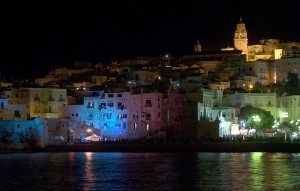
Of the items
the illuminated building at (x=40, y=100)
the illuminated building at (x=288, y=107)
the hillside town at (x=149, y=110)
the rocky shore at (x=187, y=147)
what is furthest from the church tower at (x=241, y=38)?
the rocky shore at (x=187, y=147)

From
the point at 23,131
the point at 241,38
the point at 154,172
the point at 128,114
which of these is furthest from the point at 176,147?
the point at 241,38

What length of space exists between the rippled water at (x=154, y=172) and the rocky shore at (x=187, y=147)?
1111mm

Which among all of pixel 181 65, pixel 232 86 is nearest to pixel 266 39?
pixel 181 65

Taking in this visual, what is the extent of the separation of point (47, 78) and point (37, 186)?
59.1m

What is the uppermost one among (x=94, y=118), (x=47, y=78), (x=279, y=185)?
(x=47, y=78)

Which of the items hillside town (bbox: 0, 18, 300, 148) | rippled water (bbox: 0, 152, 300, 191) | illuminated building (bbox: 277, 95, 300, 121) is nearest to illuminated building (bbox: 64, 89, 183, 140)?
hillside town (bbox: 0, 18, 300, 148)

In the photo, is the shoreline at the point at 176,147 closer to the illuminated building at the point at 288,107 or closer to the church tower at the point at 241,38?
the illuminated building at the point at 288,107

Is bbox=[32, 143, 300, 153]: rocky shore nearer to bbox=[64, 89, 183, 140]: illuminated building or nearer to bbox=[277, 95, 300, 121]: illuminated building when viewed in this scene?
bbox=[64, 89, 183, 140]: illuminated building

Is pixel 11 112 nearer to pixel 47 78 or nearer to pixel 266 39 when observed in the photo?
pixel 47 78

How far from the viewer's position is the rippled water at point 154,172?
131ft

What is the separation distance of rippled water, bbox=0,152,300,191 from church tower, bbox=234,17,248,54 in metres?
40.8

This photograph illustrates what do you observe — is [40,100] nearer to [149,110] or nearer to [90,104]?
[90,104]

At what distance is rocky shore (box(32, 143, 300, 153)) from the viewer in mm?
64562

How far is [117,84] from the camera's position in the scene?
262 ft
